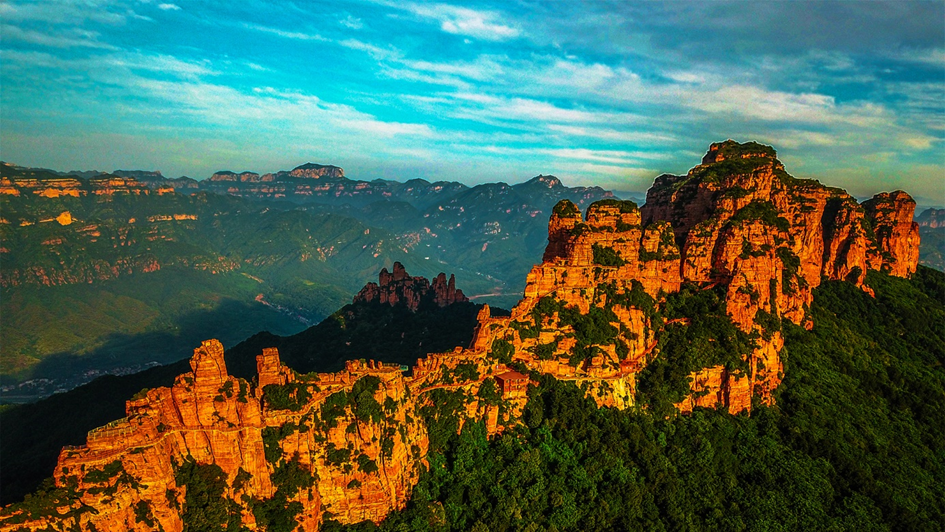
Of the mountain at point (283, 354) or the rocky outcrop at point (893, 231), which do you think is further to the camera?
the rocky outcrop at point (893, 231)

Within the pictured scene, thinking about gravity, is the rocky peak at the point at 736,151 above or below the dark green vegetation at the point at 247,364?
above

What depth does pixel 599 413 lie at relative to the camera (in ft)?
181

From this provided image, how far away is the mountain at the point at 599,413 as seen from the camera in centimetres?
3928

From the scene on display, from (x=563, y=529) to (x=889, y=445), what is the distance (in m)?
33.8

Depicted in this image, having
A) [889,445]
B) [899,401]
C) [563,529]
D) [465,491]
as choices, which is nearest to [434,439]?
[465,491]

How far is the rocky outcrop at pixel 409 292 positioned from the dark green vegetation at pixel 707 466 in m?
52.0

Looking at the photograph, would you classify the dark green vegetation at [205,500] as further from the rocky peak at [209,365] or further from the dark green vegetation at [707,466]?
the dark green vegetation at [707,466]

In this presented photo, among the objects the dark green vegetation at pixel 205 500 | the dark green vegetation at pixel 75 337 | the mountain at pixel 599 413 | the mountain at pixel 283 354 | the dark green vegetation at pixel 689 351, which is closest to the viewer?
the dark green vegetation at pixel 205 500

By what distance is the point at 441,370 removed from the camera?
52.2m

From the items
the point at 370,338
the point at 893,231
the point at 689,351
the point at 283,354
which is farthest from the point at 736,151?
the point at 283,354

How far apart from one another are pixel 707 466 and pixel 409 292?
6083 centimetres

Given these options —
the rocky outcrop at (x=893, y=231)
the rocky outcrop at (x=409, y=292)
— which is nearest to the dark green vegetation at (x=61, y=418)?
the rocky outcrop at (x=409, y=292)

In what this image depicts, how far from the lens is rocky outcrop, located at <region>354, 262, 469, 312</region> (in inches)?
4183

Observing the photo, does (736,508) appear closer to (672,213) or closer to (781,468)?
(781,468)
